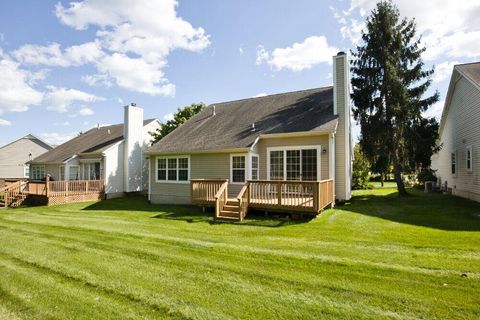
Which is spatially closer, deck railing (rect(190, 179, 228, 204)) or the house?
the house

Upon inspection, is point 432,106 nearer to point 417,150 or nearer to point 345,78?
point 417,150

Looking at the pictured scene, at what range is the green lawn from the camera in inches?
153

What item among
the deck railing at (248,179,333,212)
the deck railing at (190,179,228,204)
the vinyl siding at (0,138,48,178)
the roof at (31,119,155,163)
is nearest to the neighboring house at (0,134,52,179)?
the vinyl siding at (0,138,48,178)

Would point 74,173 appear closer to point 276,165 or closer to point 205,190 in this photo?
point 205,190

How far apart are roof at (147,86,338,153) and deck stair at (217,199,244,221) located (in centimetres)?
298

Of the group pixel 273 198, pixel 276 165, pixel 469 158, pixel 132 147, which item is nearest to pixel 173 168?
pixel 276 165

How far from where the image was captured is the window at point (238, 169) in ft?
44.0

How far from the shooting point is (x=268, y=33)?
14.3m

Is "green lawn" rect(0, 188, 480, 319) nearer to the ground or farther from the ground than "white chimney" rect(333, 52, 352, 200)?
nearer to the ground

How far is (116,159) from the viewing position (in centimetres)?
2030

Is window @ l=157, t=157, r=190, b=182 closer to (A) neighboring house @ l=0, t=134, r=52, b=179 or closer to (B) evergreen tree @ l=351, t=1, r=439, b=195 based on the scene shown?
(B) evergreen tree @ l=351, t=1, r=439, b=195

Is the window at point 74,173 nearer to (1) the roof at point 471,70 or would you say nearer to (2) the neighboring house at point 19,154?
(2) the neighboring house at point 19,154

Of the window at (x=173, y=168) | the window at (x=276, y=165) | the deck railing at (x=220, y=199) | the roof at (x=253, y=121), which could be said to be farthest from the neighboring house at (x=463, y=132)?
the window at (x=173, y=168)

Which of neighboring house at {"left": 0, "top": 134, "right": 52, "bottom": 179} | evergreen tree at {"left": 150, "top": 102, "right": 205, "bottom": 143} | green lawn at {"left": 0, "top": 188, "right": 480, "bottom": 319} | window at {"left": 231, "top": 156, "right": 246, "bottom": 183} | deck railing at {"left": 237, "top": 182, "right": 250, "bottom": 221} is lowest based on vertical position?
green lawn at {"left": 0, "top": 188, "right": 480, "bottom": 319}
